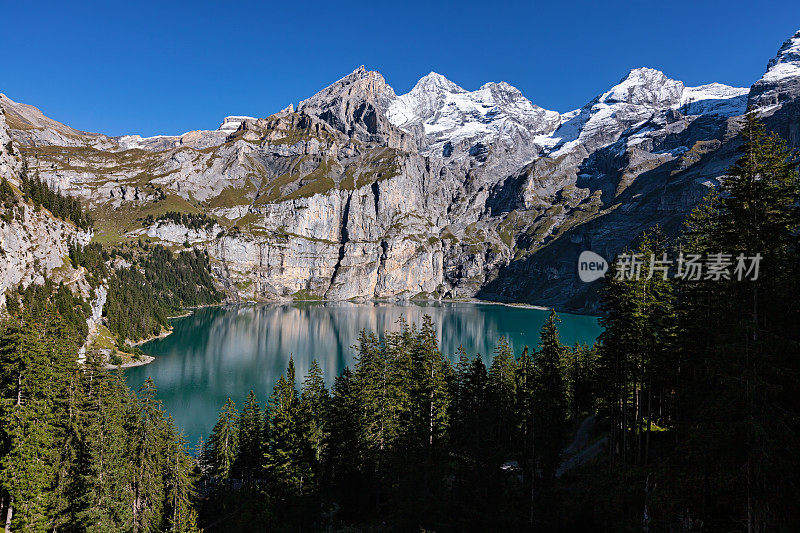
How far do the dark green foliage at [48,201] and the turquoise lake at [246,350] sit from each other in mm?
42857

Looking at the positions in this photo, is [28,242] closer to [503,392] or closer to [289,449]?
[289,449]

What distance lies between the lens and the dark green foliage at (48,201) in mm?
101062

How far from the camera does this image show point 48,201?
109500 mm

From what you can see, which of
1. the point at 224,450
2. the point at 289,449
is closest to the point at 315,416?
the point at 289,449

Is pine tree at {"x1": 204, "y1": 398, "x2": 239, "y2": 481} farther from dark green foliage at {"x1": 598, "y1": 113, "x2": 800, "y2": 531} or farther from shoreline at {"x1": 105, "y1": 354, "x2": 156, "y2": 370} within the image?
shoreline at {"x1": 105, "y1": 354, "x2": 156, "y2": 370}

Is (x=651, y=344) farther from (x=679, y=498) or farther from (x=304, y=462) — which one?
(x=304, y=462)

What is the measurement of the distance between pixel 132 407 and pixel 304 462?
15341 mm

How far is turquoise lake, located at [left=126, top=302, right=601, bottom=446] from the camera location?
252 ft

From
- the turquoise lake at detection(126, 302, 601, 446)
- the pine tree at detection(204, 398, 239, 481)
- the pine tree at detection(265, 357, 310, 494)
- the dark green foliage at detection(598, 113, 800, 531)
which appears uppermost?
the dark green foliage at detection(598, 113, 800, 531)

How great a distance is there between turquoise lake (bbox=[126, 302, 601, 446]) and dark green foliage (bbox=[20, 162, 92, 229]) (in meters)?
42.9

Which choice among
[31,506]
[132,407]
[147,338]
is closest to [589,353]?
[132,407]

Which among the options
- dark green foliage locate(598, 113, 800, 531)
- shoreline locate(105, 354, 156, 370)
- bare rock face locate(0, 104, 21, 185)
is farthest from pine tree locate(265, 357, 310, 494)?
bare rock face locate(0, 104, 21, 185)

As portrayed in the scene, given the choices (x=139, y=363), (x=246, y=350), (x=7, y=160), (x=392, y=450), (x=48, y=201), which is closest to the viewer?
(x=392, y=450)

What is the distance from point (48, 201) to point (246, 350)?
2621 inches
